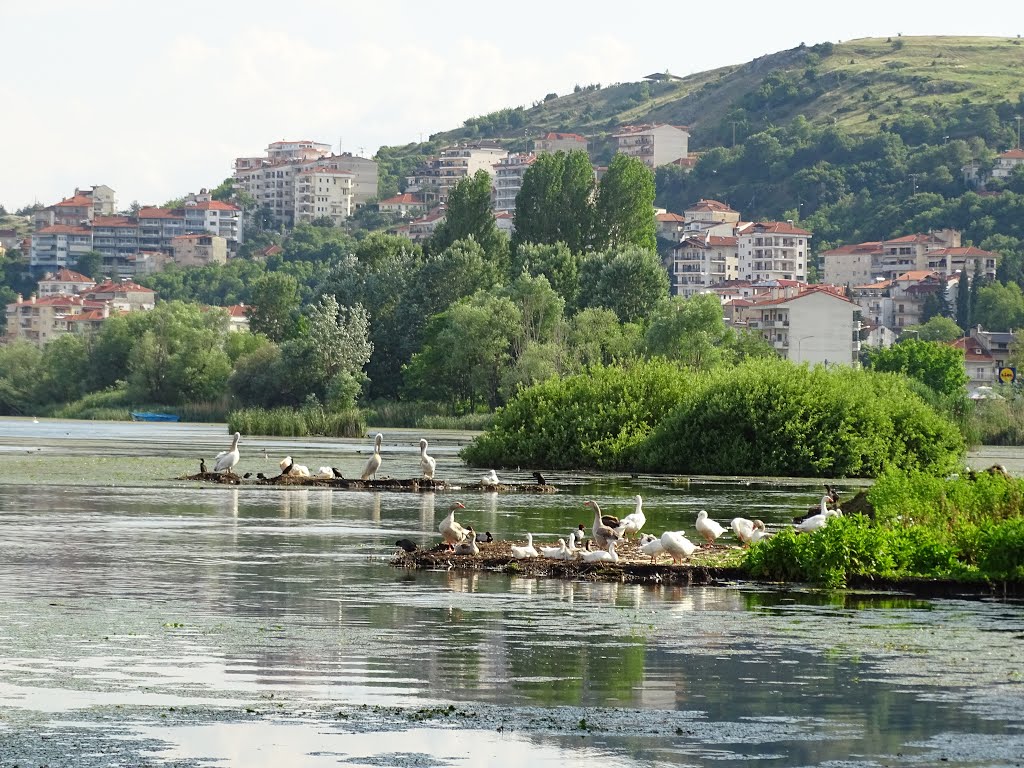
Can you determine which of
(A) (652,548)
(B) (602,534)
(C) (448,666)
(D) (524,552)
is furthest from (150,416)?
(C) (448,666)

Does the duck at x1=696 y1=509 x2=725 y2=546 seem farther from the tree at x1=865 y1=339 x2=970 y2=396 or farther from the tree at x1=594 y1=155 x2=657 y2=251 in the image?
the tree at x1=865 y1=339 x2=970 y2=396

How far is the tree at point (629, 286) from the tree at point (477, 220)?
11.1m

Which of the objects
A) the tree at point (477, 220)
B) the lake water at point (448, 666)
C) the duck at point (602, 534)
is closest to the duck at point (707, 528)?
the duck at point (602, 534)

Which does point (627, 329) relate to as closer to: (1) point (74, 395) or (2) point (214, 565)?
(1) point (74, 395)

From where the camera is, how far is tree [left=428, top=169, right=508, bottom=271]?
12138 cm

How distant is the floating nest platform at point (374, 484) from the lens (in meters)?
46.4

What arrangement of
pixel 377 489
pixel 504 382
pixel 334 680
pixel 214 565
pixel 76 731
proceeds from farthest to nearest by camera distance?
pixel 504 382
pixel 377 489
pixel 214 565
pixel 334 680
pixel 76 731

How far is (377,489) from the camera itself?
46.7 meters

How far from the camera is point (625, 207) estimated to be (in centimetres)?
11912

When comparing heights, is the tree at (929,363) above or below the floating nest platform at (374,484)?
above

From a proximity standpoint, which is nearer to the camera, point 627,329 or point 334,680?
point 334,680

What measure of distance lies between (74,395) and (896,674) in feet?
384

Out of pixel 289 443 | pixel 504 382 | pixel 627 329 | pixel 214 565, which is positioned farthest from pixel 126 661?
pixel 627 329

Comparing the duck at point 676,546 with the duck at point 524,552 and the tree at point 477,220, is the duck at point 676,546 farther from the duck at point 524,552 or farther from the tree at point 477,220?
the tree at point 477,220
